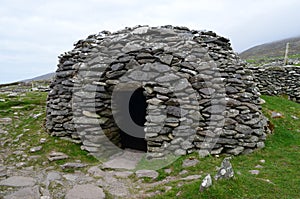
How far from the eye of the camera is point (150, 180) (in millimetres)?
5801

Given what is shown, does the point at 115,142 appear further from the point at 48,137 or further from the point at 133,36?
the point at 133,36

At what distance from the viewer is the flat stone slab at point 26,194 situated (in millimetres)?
4928

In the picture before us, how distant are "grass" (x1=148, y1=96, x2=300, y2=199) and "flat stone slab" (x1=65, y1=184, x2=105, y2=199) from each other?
119cm

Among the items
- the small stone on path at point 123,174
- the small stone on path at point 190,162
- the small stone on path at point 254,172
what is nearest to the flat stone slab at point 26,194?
the small stone on path at point 123,174

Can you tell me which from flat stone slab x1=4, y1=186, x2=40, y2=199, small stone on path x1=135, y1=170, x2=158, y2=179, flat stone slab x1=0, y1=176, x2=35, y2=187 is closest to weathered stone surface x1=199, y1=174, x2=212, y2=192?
small stone on path x1=135, y1=170, x2=158, y2=179

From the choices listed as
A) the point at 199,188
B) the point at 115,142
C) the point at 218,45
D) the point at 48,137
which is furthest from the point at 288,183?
the point at 48,137

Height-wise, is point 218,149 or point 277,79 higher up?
point 277,79

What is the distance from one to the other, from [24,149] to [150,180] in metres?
3.89

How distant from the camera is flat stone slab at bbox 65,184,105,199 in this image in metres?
5.08

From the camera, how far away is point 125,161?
724cm

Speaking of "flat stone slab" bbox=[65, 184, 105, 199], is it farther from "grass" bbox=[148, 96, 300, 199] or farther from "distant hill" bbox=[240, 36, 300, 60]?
"distant hill" bbox=[240, 36, 300, 60]

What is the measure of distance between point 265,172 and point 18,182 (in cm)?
536

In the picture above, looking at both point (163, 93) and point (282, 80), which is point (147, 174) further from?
point (282, 80)

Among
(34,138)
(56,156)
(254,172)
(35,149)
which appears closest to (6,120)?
(34,138)
